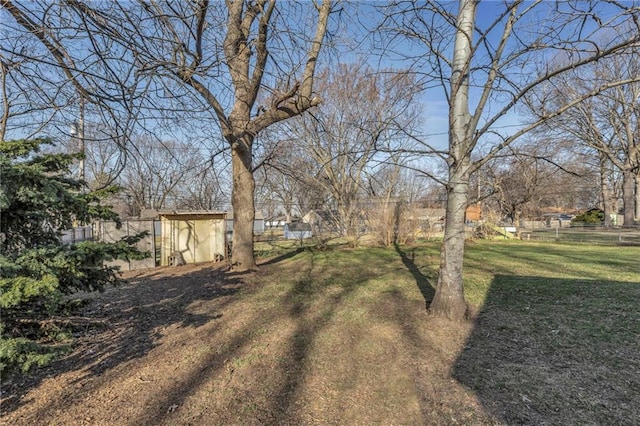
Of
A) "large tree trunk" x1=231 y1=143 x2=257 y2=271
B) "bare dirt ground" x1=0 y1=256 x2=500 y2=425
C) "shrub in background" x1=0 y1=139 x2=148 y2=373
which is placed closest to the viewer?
"shrub in background" x1=0 y1=139 x2=148 y2=373

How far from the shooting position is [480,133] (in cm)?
362

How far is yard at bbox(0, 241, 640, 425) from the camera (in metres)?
2.18

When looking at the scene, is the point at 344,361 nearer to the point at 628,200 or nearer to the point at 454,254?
the point at 454,254

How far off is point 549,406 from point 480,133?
2.61 metres

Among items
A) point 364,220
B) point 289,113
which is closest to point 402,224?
point 364,220

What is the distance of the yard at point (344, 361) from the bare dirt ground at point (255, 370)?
1 centimetres

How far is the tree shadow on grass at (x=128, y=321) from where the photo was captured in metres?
2.67

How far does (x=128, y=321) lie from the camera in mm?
4008

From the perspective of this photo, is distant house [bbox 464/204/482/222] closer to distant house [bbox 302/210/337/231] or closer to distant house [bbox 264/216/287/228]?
distant house [bbox 302/210/337/231]

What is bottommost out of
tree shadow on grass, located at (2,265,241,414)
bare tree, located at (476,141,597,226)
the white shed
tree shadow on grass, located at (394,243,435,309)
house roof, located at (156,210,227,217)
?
tree shadow on grass, located at (2,265,241,414)

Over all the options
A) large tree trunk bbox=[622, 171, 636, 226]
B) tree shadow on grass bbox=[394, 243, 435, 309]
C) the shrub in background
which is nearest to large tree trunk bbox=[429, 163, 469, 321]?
tree shadow on grass bbox=[394, 243, 435, 309]

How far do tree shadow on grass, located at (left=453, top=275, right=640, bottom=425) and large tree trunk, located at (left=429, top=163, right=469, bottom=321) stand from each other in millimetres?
329

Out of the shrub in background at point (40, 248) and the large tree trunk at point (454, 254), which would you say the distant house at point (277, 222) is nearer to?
the large tree trunk at point (454, 254)

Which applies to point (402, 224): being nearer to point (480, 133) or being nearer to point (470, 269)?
point (470, 269)
